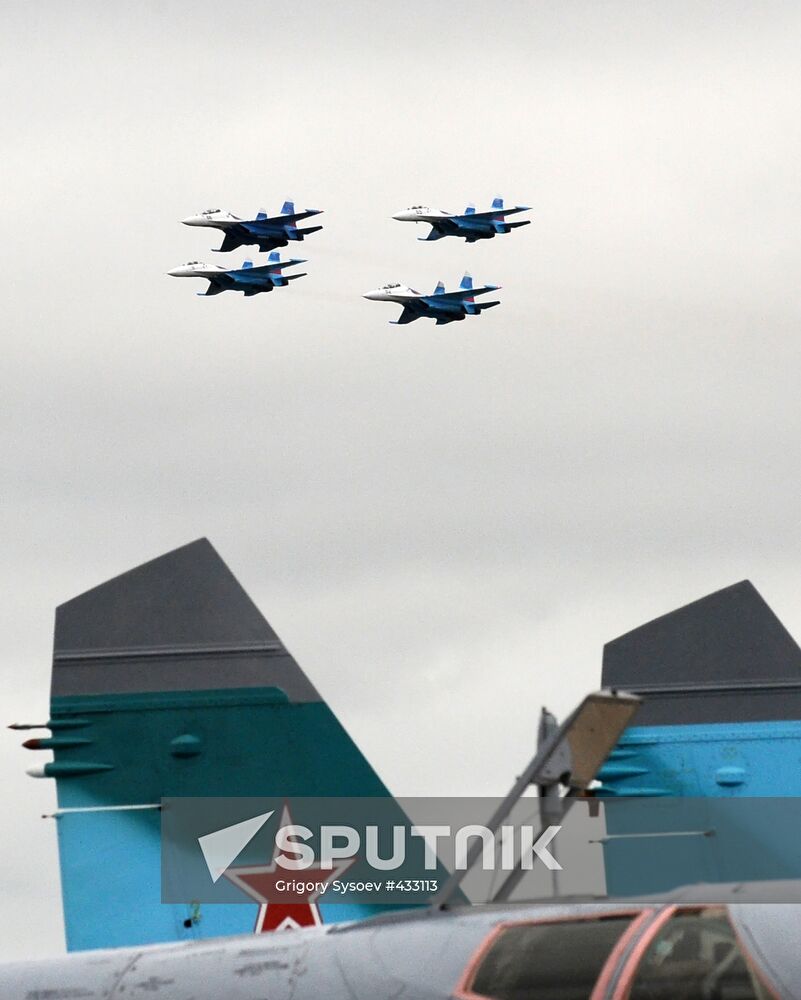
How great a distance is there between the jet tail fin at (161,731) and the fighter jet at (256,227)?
38.3 meters

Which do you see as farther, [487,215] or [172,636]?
[487,215]

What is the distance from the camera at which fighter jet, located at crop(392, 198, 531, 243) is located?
163 feet

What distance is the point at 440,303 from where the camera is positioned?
164 feet

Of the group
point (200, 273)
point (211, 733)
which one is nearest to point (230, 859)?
point (211, 733)

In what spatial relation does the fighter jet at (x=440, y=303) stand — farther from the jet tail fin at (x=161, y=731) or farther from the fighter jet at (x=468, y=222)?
the jet tail fin at (x=161, y=731)

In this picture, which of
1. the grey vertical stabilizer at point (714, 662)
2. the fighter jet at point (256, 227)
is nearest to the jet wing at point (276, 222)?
the fighter jet at point (256, 227)

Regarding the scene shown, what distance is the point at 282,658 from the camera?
38.9 feet

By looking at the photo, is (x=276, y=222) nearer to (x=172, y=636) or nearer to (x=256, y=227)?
(x=256, y=227)

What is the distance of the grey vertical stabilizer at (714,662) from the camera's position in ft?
42.1

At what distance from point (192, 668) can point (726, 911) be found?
6.64 metres

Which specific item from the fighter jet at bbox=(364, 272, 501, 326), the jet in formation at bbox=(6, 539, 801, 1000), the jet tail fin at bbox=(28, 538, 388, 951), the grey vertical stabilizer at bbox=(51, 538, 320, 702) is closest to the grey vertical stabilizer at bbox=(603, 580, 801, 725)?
the jet in formation at bbox=(6, 539, 801, 1000)

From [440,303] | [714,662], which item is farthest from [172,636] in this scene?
[440,303]

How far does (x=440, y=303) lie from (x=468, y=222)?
226 cm

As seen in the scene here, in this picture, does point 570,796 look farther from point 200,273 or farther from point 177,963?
point 200,273
